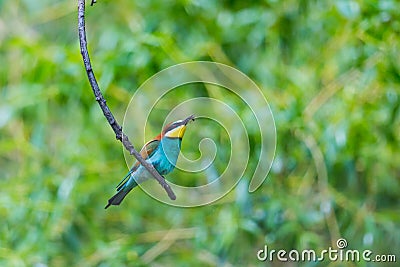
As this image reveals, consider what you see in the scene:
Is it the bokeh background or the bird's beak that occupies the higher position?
the bokeh background

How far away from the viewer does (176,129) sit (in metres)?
0.33

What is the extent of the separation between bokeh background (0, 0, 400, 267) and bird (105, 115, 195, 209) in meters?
0.53

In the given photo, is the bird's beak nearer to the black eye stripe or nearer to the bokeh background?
the black eye stripe

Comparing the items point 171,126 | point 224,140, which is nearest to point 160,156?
point 171,126

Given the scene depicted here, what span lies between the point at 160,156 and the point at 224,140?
690 millimetres

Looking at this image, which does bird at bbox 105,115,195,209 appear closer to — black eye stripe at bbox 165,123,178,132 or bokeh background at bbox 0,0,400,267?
black eye stripe at bbox 165,123,178,132

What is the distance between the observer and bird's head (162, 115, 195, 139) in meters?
0.32

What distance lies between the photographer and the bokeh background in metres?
0.98

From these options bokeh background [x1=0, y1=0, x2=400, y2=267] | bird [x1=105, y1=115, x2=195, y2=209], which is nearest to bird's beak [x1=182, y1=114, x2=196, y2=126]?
bird [x1=105, y1=115, x2=195, y2=209]

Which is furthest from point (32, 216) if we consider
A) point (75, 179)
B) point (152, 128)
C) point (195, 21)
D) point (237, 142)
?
point (195, 21)

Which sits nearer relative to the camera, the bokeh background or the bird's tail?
the bird's tail

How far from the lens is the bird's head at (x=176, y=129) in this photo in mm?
320

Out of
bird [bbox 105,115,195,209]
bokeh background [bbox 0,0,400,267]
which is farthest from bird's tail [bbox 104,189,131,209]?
bokeh background [bbox 0,0,400,267]

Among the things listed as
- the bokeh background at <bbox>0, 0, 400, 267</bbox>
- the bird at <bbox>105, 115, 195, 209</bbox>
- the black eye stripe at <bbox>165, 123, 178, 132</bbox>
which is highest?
the bokeh background at <bbox>0, 0, 400, 267</bbox>
